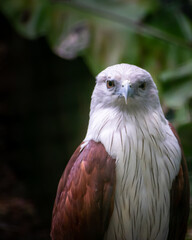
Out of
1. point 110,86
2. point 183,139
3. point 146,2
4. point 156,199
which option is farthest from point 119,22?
point 156,199

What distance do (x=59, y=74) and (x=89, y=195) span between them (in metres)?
3.45

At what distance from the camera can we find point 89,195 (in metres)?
2.26

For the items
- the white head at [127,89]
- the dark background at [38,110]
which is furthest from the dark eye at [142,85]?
the dark background at [38,110]

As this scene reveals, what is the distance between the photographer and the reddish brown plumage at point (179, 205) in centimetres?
238

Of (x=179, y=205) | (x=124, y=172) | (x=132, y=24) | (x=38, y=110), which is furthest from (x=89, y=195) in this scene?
(x=38, y=110)

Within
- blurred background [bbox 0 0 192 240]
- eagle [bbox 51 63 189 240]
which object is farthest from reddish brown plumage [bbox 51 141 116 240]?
blurred background [bbox 0 0 192 240]

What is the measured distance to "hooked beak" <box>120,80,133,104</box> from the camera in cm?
218

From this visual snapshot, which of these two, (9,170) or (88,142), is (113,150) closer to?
(88,142)

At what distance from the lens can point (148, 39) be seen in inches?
154

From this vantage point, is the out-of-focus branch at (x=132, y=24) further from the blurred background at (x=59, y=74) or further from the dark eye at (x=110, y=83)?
the dark eye at (x=110, y=83)

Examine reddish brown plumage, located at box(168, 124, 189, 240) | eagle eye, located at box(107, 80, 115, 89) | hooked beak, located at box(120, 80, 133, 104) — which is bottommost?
reddish brown plumage, located at box(168, 124, 189, 240)

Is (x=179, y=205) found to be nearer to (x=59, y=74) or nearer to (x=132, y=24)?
(x=132, y=24)

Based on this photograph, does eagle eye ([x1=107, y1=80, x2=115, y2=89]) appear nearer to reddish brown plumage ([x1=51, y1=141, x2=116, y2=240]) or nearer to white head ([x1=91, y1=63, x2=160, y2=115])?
white head ([x1=91, y1=63, x2=160, y2=115])

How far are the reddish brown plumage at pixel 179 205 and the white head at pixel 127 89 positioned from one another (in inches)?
18.1
